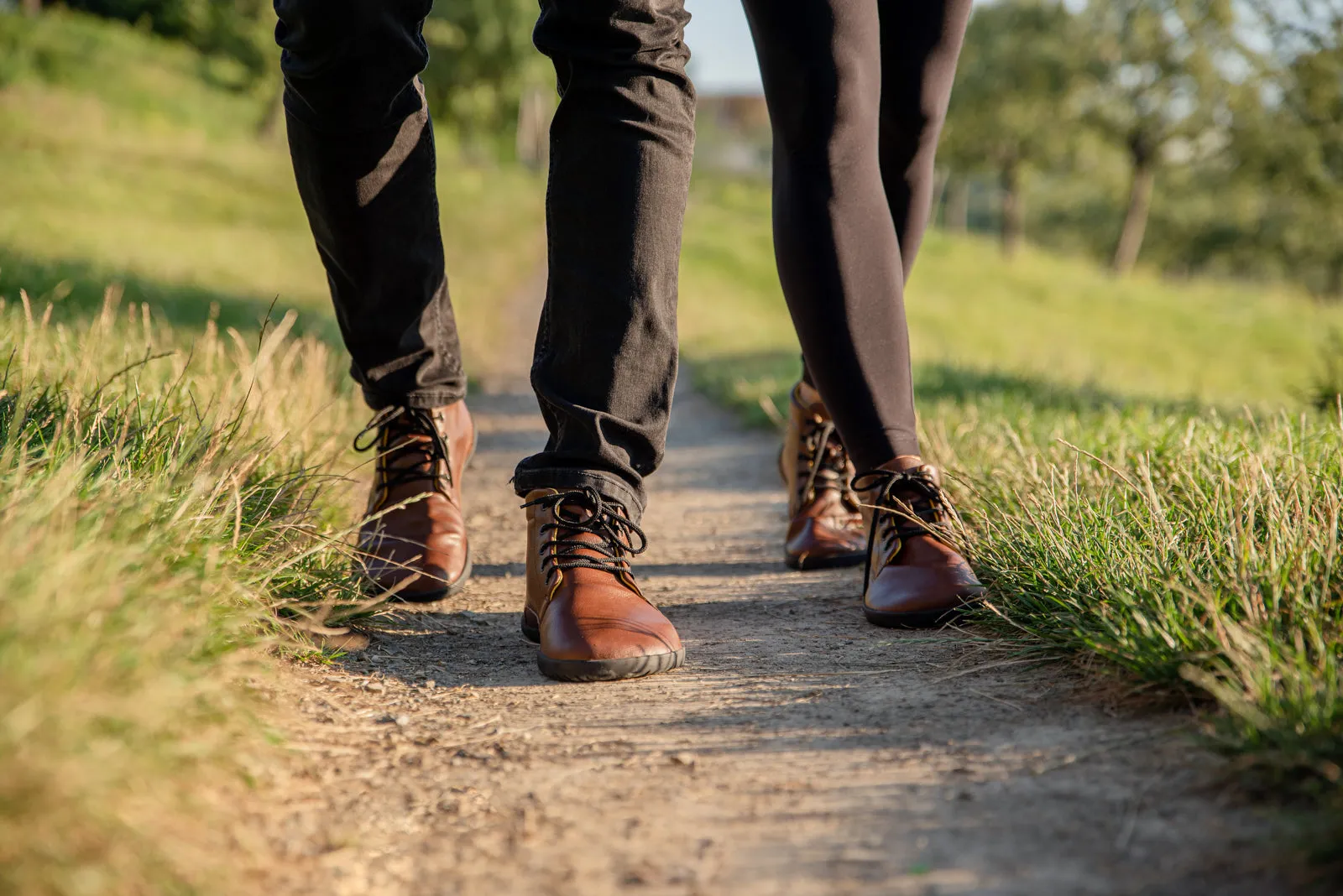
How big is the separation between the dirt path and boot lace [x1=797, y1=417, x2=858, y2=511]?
0.53 meters

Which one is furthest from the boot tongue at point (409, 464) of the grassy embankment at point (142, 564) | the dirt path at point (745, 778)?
the dirt path at point (745, 778)

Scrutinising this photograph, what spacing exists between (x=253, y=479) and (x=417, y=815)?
991mm

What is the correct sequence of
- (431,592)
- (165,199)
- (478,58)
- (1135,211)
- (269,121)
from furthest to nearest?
1. (1135,211)
2. (478,58)
3. (269,121)
4. (165,199)
5. (431,592)

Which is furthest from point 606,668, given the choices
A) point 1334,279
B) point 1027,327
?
point 1334,279

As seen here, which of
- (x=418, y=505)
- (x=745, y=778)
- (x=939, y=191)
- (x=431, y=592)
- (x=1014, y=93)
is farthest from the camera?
(x=939, y=191)

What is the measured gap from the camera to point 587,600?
1720mm

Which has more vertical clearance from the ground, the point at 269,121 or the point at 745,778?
the point at 269,121

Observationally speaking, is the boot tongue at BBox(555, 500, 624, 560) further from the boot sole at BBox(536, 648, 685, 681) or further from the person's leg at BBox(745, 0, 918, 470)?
the person's leg at BBox(745, 0, 918, 470)

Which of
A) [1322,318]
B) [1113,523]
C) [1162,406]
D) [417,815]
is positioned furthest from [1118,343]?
[417,815]

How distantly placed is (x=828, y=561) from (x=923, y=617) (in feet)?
1.72

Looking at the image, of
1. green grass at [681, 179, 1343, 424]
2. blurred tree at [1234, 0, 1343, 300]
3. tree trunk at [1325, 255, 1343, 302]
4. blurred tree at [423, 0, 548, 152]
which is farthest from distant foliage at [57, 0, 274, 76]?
tree trunk at [1325, 255, 1343, 302]

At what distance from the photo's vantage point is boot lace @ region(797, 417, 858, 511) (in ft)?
8.02

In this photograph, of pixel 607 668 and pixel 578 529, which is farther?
pixel 578 529

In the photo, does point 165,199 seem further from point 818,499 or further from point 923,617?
point 923,617
